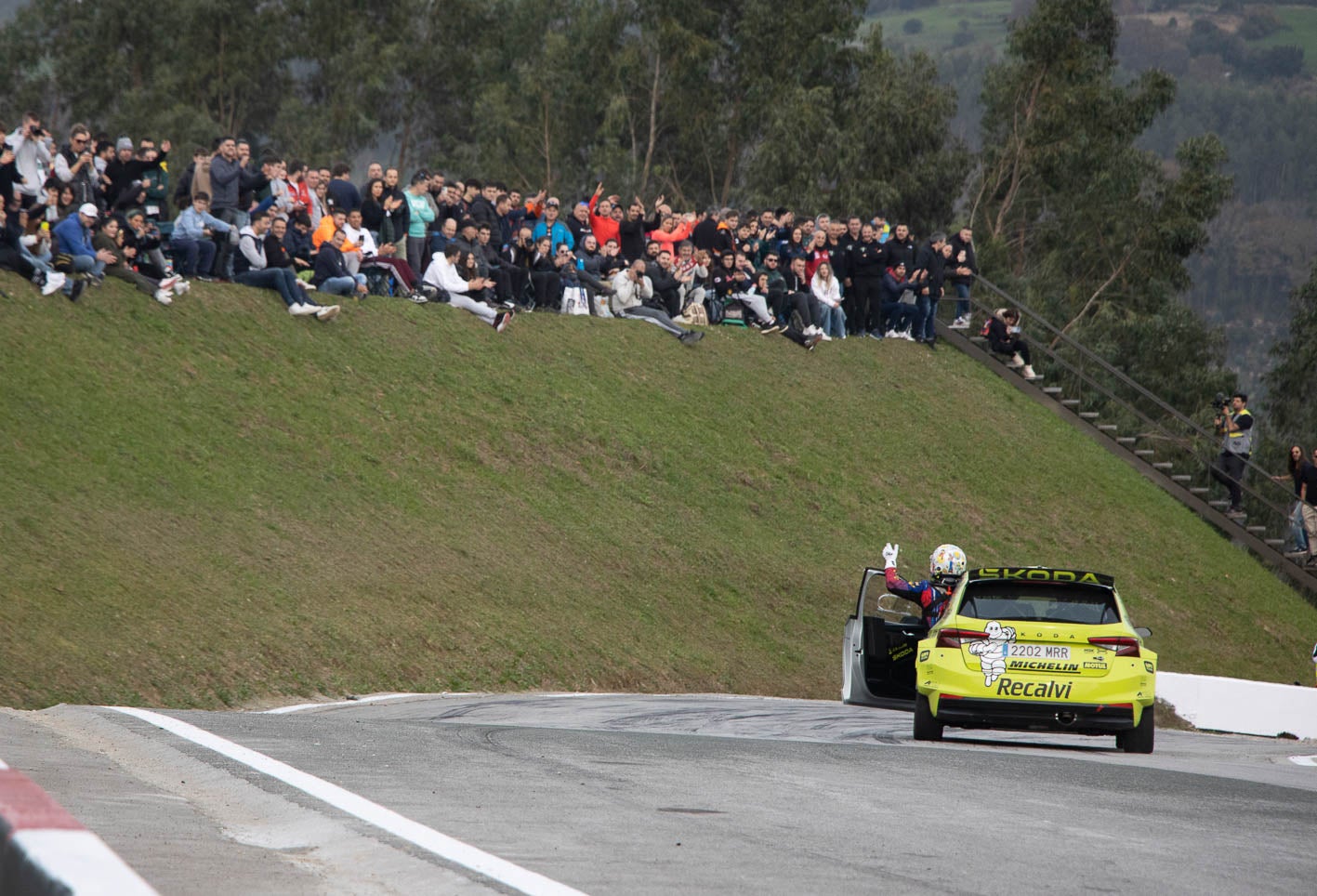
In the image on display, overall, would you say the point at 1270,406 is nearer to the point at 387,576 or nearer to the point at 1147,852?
the point at 387,576

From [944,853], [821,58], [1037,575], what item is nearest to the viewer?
[944,853]

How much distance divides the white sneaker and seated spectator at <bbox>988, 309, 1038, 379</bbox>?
80.3 feet

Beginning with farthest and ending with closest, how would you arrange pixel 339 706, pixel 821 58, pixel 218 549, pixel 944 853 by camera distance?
pixel 821 58
pixel 218 549
pixel 339 706
pixel 944 853

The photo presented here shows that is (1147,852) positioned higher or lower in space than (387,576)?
higher

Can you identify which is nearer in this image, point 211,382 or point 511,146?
point 211,382

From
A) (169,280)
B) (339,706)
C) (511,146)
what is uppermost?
(511,146)

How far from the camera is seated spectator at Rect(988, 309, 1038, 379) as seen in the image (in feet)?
137

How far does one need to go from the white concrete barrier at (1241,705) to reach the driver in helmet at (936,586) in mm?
7565

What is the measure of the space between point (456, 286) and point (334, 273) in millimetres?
2627

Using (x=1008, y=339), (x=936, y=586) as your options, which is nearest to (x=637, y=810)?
(x=936, y=586)

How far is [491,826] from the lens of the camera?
314 inches

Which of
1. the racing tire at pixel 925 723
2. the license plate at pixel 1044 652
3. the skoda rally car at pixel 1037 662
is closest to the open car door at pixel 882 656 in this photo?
the racing tire at pixel 925 723

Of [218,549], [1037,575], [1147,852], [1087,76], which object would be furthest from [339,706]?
[1087,76]

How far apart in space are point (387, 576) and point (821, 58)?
53620 mm
